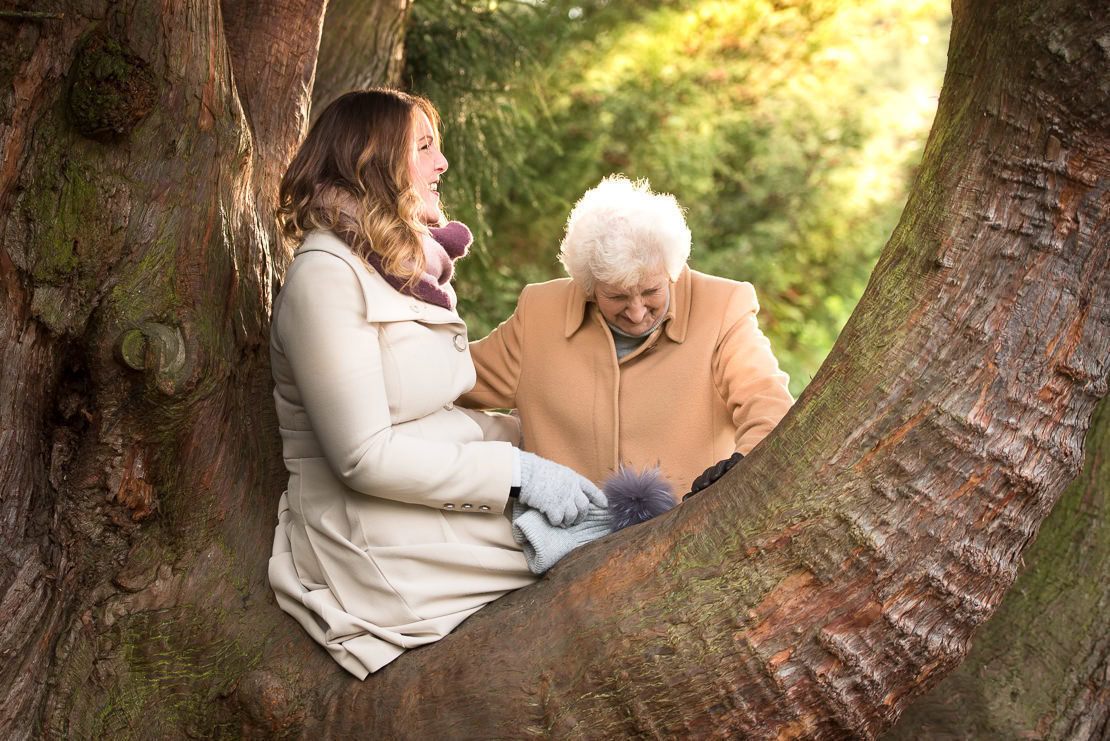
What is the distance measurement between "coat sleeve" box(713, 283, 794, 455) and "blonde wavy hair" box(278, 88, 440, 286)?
3.71ft

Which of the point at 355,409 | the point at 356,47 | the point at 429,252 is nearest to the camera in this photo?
the point at 355,409

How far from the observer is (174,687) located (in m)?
2.83

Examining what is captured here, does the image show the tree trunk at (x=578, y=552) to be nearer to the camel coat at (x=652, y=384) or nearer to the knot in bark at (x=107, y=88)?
the knot in bark at (x=107, y=88)

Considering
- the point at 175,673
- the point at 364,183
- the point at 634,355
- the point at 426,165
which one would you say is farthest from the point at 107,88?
the point at 634,355

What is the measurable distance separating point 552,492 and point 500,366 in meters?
1.11

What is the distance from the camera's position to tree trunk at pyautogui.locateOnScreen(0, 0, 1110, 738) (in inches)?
84.9

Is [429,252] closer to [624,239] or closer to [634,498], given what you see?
[624,239]

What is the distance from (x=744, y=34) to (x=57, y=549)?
25.3 ft

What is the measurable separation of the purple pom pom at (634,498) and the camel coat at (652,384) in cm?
70

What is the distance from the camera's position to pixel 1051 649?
298cm

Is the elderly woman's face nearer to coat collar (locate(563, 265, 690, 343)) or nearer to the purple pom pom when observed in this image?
coat collar (locate(563, 265, 690, 343))

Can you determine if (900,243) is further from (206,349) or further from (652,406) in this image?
(206,349)

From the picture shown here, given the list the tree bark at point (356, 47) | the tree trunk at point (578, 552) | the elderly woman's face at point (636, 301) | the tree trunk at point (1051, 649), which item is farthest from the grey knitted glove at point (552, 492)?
the tree bark at point (356, 47)

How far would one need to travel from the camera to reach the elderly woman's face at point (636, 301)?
343 cm
